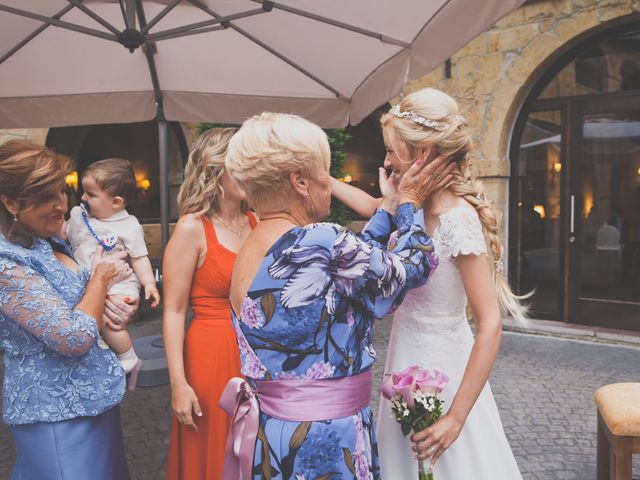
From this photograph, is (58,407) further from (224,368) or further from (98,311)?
(224,368)

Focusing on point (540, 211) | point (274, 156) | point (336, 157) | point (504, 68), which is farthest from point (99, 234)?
point (540, 211)

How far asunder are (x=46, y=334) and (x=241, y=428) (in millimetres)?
702

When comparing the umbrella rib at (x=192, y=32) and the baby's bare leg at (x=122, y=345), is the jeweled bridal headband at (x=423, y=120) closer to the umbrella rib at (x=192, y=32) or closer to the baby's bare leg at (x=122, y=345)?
the baby's bare leg at (x=122, y=345)

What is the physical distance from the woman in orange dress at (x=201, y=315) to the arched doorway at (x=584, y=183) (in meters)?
5.90

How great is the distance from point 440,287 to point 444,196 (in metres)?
0.35

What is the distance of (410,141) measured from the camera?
1.85m

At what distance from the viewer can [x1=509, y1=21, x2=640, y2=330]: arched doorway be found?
22.0 ft

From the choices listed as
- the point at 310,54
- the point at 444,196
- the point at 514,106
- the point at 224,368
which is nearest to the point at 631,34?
the point at 514,106

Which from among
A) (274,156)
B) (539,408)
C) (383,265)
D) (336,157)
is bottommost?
(539,408)

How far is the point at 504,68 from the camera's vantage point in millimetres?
6945

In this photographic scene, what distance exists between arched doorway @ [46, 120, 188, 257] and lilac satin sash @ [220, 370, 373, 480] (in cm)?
891

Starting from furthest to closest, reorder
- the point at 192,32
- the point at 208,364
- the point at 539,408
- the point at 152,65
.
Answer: the point at 539,408 → the point at 152,65 → the point at 192,32 → the point at 208,364

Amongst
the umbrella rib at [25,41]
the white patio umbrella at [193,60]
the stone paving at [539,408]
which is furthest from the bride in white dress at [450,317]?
the umbrella rib at [25,41]

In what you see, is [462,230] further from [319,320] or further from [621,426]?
[621,426]
